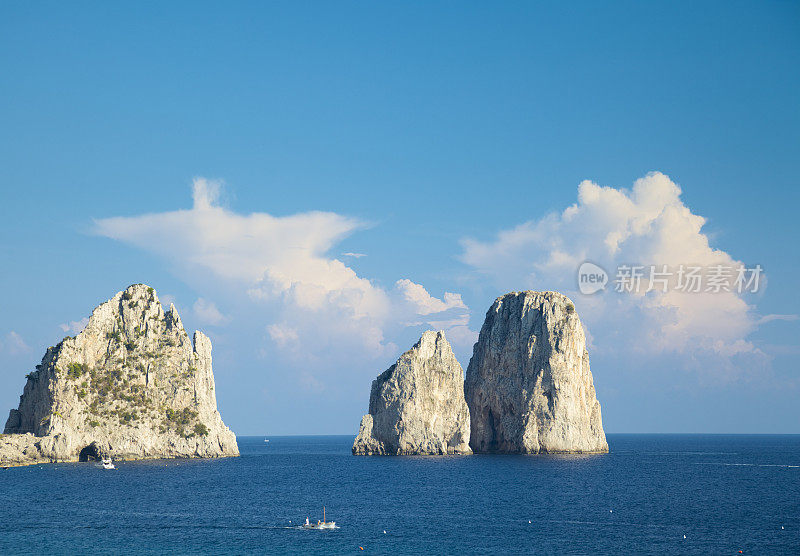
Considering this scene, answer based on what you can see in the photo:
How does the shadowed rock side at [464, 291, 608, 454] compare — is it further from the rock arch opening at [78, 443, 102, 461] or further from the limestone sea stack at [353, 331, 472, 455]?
the rock arch opening at [78, 443, 102, 461]

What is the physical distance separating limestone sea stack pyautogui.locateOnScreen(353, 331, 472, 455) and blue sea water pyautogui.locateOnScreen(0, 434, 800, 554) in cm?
2325

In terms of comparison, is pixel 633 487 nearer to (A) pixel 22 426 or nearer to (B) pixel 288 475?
(B) pixel 288 475

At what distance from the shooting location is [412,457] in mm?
162625

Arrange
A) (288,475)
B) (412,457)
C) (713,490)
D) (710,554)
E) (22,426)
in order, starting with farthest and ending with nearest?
1. (412,457)
2. (22,426)
3. (288,475)
4. (713,490)
5. (710,554)

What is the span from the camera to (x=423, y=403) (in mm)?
163625

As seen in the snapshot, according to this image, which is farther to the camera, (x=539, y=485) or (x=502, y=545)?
(x=539, y=485)

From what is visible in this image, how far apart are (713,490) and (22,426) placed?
12645 centimetres

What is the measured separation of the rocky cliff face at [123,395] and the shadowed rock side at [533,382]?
60431mm

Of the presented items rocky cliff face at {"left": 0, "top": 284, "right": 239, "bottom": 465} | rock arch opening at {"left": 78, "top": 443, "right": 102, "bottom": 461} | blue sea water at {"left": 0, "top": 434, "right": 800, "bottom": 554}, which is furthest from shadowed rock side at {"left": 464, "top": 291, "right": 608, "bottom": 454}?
rock arch opening at {"left": 78, "top": 443, "right": 102, "bottom": 461}

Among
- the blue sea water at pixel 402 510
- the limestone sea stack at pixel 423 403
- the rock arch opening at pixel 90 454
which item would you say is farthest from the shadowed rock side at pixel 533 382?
the rock arch opening at pixel 90 454

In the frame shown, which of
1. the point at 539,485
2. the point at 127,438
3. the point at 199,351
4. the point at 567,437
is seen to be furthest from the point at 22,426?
the point at 567,437

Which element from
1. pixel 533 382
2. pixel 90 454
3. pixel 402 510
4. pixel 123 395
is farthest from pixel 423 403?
pixel 402 510

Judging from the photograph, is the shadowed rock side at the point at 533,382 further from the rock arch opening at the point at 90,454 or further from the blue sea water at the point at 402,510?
the rock arch opening at the point at 90,454

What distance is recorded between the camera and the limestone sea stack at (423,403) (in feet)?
537
